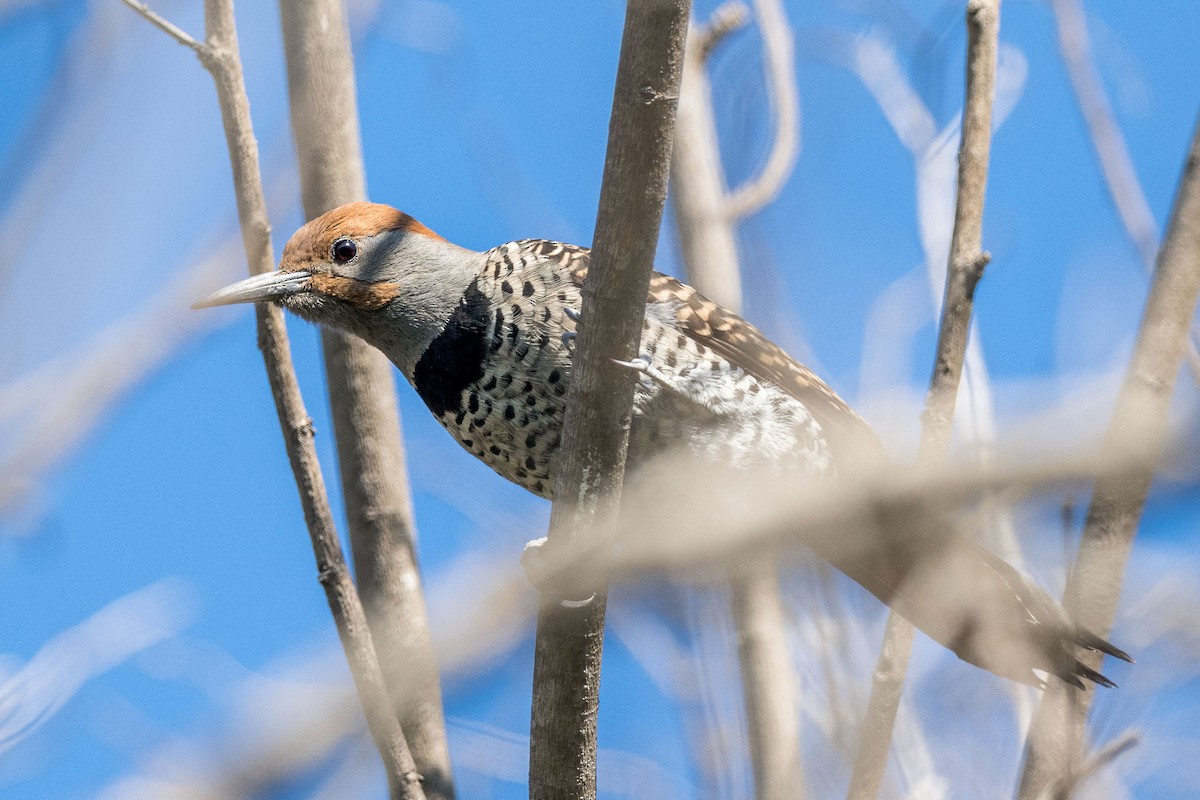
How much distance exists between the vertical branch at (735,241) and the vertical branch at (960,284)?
18.3 inches

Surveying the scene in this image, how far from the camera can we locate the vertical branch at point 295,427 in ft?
9.21

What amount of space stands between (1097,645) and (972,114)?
50.5 inches

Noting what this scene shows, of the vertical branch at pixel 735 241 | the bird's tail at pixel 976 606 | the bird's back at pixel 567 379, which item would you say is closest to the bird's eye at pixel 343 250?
the bird's back at pixel 567 379

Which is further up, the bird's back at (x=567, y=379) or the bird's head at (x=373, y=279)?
the bird's head at (x=373, y=279)

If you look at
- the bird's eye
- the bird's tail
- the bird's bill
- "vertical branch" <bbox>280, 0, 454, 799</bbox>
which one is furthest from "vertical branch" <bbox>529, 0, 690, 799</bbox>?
the bird's eye

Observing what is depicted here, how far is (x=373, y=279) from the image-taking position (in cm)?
376

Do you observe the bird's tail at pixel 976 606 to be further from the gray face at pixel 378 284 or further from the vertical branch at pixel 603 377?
the gray face at pixel 378 284

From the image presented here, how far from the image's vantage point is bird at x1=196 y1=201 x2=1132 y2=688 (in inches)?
131

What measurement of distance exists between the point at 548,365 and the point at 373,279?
2.44 ft

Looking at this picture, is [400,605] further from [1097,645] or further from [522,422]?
[1097,645]

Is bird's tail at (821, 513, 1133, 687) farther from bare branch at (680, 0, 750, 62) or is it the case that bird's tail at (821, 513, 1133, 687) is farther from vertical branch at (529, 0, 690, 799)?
bare branch at (680, 0, 750, 62)

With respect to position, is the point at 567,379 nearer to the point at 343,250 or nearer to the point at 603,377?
the point at 343,250

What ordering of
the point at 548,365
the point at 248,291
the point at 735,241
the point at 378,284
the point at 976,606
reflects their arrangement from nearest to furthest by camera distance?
the point at 976,606
the point at 548,365
the point at 248,291
the point at 378,284
the point at 735,241

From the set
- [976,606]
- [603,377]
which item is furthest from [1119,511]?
[603,377]
